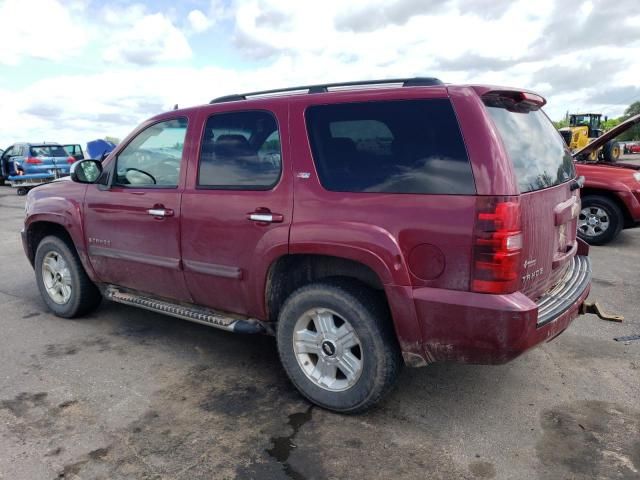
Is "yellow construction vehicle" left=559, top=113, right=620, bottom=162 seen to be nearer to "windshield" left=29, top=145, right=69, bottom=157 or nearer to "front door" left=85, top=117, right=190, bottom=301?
"front door" left=85, top=117, right=190, bottom=301

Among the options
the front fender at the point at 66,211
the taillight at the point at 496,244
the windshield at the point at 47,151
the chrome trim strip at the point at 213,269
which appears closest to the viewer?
the taillight at the point at 496,244

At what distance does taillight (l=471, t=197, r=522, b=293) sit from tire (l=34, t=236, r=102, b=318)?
364 centimetres

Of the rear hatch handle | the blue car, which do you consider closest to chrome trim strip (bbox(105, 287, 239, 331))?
the rear hatch handle

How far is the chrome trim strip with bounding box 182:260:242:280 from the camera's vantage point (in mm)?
3471

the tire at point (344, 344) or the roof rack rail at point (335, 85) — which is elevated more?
the roof rack rail at point (335, 85)

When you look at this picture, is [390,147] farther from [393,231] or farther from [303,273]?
[303,273]

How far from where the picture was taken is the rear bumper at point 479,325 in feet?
8.54

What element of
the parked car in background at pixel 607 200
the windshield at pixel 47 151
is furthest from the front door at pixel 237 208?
the windshield at pixel 47 151

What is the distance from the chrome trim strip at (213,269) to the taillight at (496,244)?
157 centimetres

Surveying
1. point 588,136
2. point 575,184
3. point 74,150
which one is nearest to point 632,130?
point 588,136

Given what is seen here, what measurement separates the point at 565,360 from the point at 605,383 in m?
0.39

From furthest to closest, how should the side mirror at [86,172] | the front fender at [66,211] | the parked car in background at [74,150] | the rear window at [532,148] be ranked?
1. the parked car in background at [74,150]
2. the front fender at [66,211]
3. the side mirror at [86,172]
4. the rear window at [532,148]

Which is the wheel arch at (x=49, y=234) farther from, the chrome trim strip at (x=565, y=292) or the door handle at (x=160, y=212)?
the chrome trim strip at (x=565, y=292)

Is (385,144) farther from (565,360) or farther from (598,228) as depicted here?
(598,228)
